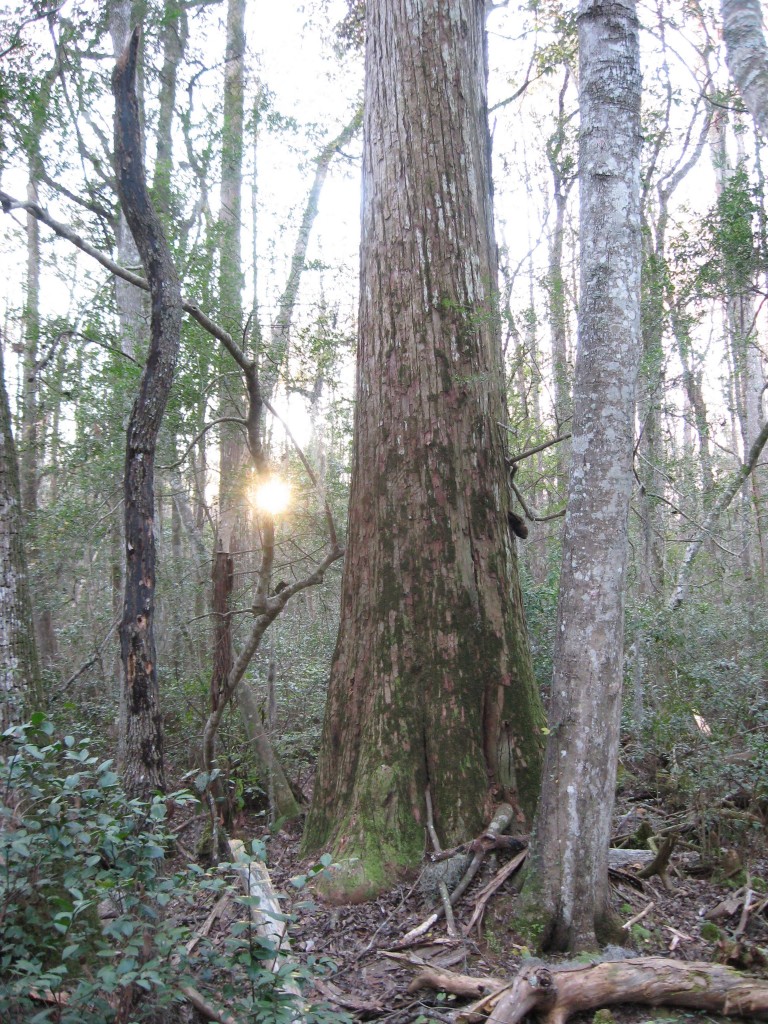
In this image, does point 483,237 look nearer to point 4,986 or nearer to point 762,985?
point 762,985

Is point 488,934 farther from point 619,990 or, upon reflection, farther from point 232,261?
point 232,261

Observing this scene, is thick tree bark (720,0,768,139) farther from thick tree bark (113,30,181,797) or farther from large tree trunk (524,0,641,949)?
thick tree bark (113,30,181,797)

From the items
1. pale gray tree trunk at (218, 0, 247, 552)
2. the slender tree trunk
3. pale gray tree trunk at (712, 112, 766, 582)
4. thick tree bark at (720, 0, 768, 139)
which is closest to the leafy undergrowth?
the slender tree trunk

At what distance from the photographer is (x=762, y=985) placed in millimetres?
2961

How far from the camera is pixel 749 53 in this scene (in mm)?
6828

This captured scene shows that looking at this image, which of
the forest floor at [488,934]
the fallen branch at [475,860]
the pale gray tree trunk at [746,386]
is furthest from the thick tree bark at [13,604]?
the pale gray tree trunk at [746,386]

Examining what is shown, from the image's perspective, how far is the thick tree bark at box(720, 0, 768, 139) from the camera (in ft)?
22.1

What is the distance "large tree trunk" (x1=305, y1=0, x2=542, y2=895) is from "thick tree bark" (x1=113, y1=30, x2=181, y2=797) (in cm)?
120

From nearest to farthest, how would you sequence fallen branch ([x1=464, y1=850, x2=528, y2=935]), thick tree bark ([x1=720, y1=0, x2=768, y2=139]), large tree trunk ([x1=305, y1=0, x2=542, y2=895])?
fallen branch ([x1=464, y1=850, x2=528, y2=935])
large tree trunk ([x1=305, y1=0, x2=542, y2=895])
thick tree bark ([x1=720, y1=0, x2=768, y2=139])

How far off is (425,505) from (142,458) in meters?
1.81

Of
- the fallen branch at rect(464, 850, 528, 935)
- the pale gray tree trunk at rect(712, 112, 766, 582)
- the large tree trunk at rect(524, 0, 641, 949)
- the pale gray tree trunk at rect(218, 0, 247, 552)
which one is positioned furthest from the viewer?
the pale gray tree trunk at rect(712, 112, 766, 582)

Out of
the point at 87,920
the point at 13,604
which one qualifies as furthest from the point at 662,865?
the point at 13,604

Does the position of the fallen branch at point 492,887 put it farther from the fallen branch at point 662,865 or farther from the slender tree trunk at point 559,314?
the slender tree trunk at point 559,314

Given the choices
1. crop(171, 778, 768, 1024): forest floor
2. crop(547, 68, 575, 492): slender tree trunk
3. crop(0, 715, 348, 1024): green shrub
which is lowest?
crop(171, 778, 768, 1024): forest floor
